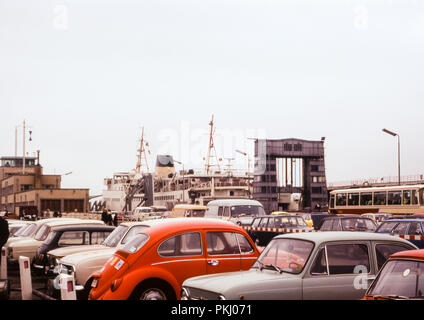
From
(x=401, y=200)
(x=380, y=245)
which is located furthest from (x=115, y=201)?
(x=380, y=245)

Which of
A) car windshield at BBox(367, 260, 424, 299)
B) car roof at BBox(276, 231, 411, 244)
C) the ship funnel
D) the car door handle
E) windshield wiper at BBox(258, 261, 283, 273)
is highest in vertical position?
the ship funnel

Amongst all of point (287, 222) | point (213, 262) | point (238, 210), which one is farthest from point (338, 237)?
point (238, 210)

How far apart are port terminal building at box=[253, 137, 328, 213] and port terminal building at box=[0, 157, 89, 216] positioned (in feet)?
75.9

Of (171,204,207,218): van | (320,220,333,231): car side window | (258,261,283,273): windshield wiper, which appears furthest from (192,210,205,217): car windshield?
(258,261,283,273): windshield wiper

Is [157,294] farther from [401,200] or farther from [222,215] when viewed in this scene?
[401,200]

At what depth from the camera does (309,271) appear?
689cm

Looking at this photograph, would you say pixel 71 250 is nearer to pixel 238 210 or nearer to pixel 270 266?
pixel 270 266

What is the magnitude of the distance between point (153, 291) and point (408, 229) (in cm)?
1072

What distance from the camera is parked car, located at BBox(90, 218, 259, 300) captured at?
26.6 ft

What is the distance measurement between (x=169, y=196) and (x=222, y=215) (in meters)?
66.5

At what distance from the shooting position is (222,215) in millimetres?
28438

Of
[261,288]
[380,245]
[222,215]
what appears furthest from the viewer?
[222,215]

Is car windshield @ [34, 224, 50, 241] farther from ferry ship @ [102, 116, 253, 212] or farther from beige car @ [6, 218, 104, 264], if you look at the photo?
ferry ship @ [102, 116, 253, 212]

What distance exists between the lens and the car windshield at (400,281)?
525cm
